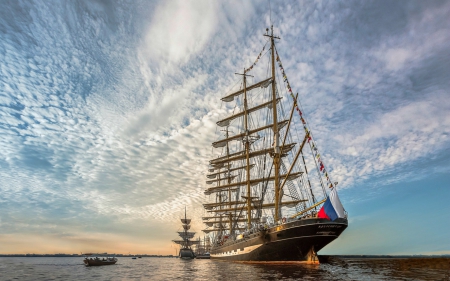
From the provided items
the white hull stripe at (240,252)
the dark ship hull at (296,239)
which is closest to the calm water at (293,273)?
the dark ship hull at (296,239)

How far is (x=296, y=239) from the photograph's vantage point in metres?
33.0

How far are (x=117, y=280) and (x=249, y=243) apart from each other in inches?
753

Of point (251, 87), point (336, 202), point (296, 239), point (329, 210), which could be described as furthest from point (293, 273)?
point (251, 87)

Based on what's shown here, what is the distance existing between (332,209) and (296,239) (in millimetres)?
5570

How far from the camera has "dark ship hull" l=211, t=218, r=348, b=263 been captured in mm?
32000

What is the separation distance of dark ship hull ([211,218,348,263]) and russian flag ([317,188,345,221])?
2.39 ft

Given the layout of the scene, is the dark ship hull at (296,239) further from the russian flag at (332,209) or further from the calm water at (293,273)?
the calm water at (293,273)

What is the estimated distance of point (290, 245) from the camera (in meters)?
33.8

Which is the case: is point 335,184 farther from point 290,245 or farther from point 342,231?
point 290,245

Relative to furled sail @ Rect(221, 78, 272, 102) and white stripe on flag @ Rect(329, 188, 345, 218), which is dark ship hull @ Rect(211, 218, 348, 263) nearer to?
white stripe on flag @ Rect(329, 188, 345, 218)

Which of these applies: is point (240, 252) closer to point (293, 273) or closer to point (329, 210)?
point (329, 210)

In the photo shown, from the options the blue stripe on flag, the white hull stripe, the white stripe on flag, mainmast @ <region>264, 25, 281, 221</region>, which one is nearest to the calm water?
the white hull stripe

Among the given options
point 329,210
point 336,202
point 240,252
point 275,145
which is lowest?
point 240,252

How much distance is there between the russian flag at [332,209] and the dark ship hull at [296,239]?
729 millimetres
